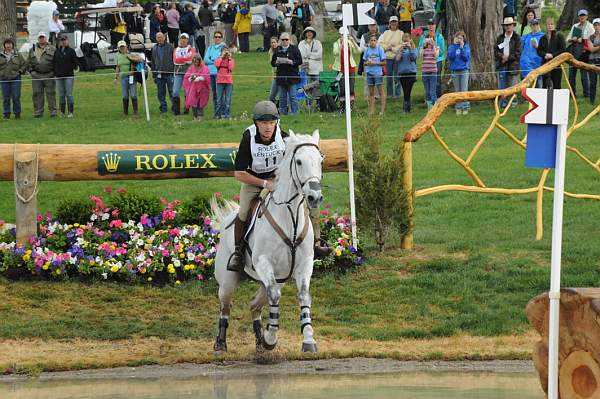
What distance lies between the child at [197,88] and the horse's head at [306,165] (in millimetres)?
15392

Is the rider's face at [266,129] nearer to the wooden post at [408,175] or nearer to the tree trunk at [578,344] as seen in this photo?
the tree trunk at [578,344]

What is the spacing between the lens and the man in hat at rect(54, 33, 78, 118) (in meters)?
27.5

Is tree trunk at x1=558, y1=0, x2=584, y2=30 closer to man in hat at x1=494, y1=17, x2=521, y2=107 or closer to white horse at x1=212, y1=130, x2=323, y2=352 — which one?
man in hat at x1=494, y1=17, x2=521, y2=107

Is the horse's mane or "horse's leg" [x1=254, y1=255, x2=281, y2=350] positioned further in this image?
"horse's leg" [x1=254, y1=255, x2=281, y2=350]

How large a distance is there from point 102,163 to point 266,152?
455 cm

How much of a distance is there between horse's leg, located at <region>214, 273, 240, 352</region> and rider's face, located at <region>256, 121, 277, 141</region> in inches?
63.5

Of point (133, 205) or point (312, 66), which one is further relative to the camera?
point (312, 66)

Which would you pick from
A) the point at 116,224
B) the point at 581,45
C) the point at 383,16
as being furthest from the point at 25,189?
the point at 383,16

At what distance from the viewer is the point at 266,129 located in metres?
11.5

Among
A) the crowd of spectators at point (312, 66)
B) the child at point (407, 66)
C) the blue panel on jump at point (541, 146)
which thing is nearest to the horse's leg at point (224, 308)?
the blue panel on jump at point (541, 146)

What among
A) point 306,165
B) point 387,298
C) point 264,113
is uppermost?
point 264,113

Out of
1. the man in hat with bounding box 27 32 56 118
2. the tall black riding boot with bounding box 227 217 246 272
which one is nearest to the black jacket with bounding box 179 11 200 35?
the man in hat with bounding box 27 32 56 118

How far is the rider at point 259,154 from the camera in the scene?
37.7ft

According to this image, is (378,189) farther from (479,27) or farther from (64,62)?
(64,62)
